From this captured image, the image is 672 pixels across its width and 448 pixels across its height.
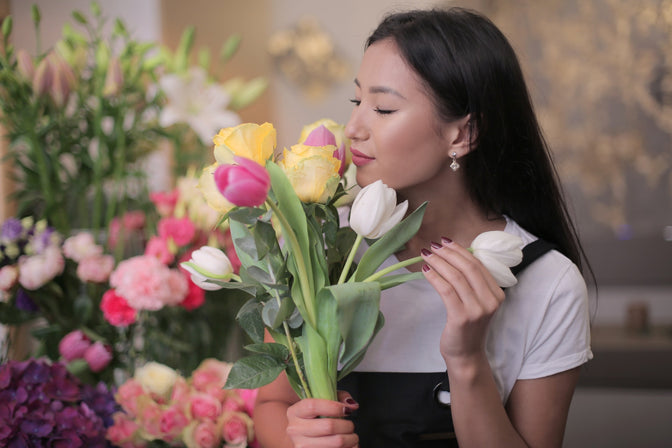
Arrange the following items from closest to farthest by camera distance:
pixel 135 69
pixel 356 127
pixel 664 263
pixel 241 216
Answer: pixel 241 216 → pixel 356 127 → pixel 135 69 → pixel 664 263

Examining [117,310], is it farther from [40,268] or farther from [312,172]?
[312,172]

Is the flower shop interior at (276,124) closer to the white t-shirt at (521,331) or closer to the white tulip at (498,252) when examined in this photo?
the white t-shirt at (521,331)

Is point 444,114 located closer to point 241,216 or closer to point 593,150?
point 241,216

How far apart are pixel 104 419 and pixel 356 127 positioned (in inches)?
24.2

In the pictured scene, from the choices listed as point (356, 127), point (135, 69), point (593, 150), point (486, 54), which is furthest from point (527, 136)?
point (593, 150)

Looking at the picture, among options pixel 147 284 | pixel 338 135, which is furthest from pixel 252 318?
pixel 147 284

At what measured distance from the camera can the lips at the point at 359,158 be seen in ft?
2.97

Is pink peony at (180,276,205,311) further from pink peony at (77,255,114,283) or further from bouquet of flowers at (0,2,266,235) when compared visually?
bouquet of flowers at (0,2,266,235)

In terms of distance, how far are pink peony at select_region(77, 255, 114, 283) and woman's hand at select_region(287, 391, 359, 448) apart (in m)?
0.72

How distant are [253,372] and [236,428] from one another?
38cm

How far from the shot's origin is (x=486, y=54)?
93 cm

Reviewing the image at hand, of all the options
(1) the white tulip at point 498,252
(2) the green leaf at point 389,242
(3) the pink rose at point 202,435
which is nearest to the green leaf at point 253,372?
(2) the green leaf at point 389,242

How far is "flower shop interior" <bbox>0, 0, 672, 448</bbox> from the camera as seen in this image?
139cm

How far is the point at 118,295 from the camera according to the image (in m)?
1.25
